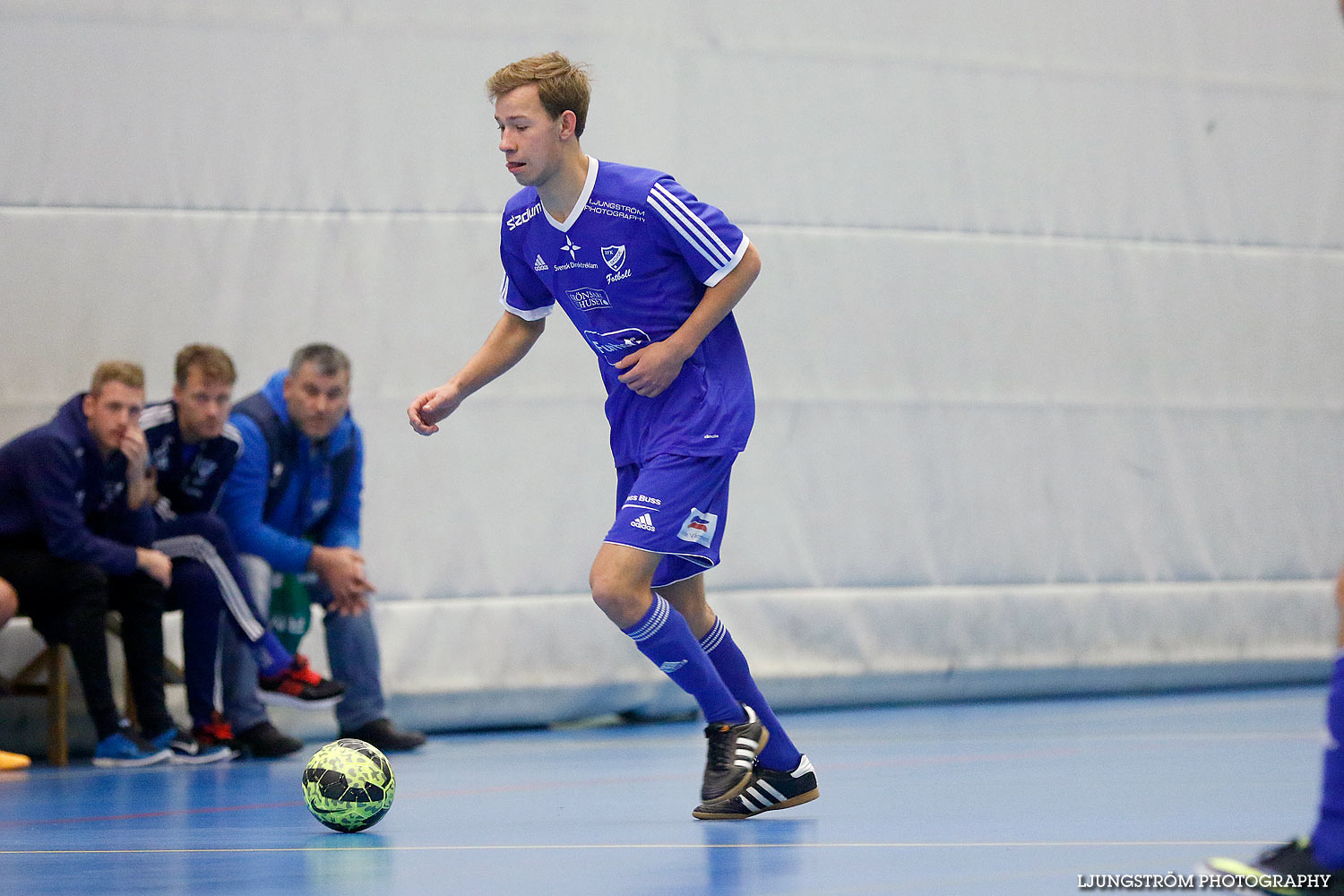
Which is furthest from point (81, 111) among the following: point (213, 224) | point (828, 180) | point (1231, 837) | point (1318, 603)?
point (1318, 603)

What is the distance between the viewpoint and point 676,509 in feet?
13.4

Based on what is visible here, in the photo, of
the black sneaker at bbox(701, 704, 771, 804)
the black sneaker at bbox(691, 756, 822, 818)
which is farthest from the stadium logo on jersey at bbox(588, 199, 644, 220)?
the black sneaker at bbox(691, 756, 822, 818)

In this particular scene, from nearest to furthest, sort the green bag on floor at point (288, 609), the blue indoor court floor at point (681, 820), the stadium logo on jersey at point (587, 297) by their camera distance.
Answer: the blue indoor court floor at point (681, 820) → the stadium logo on jersey at point (587, 297) → the green bag on floor at point (288, 609)

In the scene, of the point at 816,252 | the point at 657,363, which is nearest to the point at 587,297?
the point at 657,363

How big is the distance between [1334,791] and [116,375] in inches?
189

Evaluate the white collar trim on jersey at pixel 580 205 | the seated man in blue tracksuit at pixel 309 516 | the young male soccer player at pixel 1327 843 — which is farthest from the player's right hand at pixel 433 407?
the young male soccer player at pixel 1327 843

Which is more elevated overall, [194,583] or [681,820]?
[194,583]

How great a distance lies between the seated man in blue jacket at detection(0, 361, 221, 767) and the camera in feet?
19.6

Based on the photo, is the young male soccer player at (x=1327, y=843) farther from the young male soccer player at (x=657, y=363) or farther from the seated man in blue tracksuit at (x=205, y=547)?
the seated man in blue tracksuit at (x=205, y=547)

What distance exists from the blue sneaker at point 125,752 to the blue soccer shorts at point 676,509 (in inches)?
109

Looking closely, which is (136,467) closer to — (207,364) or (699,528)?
(207,364)

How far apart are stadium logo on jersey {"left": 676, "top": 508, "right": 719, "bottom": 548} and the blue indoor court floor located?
73 centimetres

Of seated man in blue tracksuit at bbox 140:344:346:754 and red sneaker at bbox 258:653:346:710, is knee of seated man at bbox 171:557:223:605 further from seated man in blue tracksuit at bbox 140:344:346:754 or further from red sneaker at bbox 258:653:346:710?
red sneaker at bbox 258:653:346:710

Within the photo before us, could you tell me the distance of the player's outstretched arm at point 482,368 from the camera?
442cm
